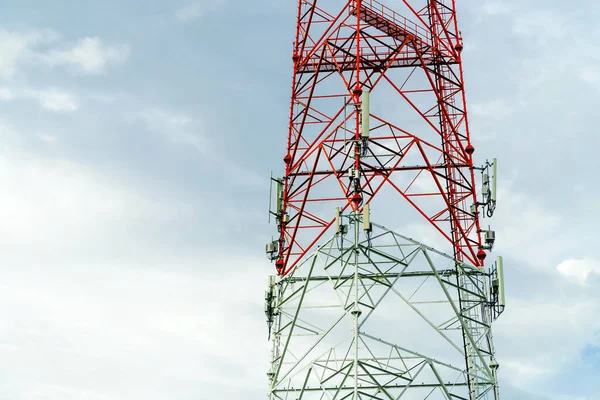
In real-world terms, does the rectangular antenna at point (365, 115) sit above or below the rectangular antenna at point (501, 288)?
above

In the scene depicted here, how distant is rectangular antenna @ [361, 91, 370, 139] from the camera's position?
161ft

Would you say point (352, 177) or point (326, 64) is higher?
point (326, 64)

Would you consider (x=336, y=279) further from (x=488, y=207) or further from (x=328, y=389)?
(x=488, y=207)

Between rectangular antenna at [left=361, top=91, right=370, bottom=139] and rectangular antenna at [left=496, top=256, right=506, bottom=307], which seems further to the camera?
rectangular antenna at [left=496, top=256, right=506, bottom=307]

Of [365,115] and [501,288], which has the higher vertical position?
[365,115]

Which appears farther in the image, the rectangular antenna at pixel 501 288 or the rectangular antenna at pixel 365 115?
the rectangular antenna at pixel 501 288

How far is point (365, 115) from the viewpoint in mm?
49375

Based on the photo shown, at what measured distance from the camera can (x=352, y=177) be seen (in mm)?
49062

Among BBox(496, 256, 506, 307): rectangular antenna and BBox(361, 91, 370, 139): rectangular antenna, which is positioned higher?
BBox(361, 91, 370, 139): rectangular antenna

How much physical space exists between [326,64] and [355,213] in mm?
12887

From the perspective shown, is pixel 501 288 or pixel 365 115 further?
pixel 501 288

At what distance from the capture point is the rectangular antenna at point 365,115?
161 ft

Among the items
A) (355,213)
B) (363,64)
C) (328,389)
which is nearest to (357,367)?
(328,389)

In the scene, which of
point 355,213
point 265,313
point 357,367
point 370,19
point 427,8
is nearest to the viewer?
point 357,367
